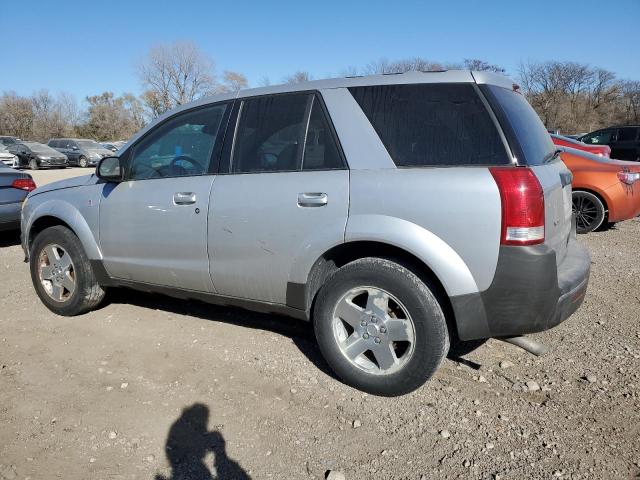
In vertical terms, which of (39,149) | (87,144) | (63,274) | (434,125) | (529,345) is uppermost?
(434,125)

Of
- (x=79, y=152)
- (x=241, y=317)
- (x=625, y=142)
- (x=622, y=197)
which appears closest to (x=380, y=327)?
(x=241, y=317)

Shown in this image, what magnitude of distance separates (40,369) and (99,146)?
3182cm

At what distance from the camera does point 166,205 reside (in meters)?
3.64

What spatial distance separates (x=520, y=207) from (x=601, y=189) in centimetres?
546

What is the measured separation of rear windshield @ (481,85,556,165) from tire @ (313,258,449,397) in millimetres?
891

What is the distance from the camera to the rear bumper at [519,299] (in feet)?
8.42

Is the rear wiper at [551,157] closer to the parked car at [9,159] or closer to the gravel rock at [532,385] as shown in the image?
the gravel rock at [532,385]

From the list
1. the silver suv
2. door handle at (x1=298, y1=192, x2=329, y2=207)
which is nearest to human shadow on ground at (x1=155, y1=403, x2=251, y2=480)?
the silver suv

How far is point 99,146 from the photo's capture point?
105 ft

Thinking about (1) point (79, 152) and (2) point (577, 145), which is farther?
(1) point (79, 152)

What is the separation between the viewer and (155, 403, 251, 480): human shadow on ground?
2.39m

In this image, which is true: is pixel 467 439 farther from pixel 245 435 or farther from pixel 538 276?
pixel 245 435

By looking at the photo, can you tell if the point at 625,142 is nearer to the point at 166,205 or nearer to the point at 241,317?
the point at 241,317

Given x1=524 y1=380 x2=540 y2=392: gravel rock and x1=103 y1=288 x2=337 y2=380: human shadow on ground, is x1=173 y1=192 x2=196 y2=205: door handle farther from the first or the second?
x1=524 y1=380 x2=540 y2=392: gravel rock
